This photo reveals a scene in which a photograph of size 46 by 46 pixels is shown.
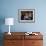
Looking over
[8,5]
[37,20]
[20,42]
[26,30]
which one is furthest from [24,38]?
[8,5]

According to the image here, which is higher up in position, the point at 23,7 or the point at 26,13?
the point at 23,7

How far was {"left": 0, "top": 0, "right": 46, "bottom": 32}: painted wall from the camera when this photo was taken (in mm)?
4477

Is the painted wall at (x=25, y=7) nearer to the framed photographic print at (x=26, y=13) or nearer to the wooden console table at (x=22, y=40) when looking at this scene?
the framed photographic print at (x=26, y=13)

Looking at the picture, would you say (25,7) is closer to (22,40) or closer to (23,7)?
(23,7)

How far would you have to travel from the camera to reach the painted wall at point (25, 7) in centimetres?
448

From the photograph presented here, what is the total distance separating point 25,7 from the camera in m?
4.47

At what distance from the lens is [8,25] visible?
14.8ft

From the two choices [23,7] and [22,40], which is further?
[23,7]

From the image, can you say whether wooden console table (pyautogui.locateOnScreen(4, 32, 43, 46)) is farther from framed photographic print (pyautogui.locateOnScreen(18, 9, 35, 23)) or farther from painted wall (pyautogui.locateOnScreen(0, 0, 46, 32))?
framed photographic print (pyautogui.locateOnScreen(18, 9, 35, 23))

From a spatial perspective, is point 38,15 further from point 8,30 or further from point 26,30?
point 8,30

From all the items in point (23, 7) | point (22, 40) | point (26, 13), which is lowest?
point (22, 40)

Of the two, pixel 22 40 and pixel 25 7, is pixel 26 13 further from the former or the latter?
pixel 22 40

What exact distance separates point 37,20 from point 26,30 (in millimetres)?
521

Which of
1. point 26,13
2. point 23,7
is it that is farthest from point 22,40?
point 23,7
